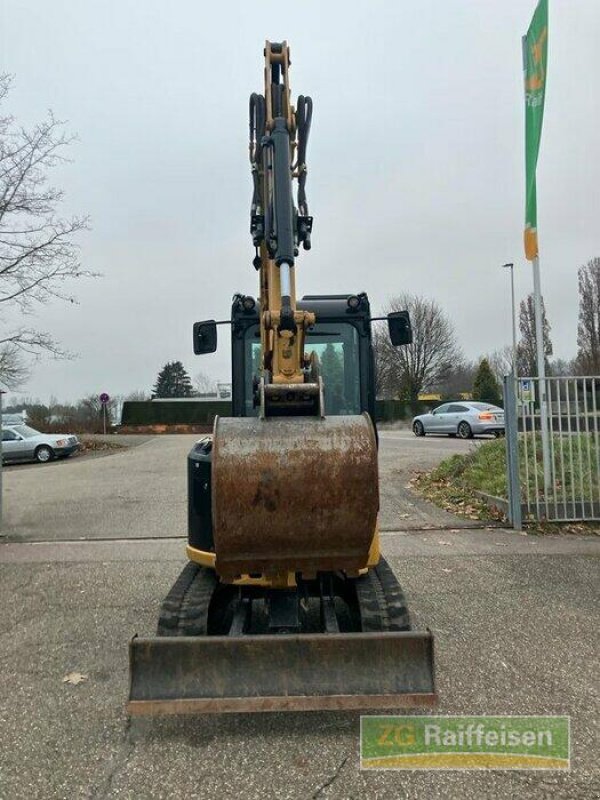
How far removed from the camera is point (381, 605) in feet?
11.2

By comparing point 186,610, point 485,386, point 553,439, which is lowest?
point 186,610

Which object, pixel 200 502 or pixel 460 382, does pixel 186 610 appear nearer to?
pixel 200 502

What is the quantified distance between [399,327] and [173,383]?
70358 mm

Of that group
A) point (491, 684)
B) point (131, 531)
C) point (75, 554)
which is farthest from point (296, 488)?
point (131, 531)

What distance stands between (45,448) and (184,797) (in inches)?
807

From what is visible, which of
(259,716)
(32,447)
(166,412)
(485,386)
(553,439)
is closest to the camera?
(259,716)

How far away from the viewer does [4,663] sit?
405 cm

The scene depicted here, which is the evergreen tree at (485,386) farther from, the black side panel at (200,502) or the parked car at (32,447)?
the black side panel at (200,502)

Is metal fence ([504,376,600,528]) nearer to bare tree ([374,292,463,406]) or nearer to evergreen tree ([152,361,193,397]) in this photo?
bare tree ([374,292,463,406])

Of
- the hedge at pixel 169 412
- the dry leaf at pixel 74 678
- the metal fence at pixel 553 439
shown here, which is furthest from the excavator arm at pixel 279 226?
the hedge at pixel 169 412

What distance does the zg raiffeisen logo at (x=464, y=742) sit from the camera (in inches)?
113

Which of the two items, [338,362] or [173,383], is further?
[173,383]

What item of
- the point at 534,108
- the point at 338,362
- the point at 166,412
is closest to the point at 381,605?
the point at 338,362

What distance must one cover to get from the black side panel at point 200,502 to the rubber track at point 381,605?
100 cm
